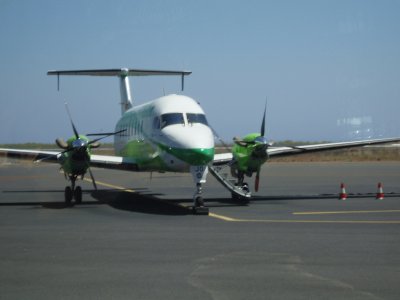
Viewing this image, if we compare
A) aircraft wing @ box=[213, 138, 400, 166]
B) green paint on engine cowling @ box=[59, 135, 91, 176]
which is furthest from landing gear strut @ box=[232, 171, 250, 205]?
green paint on engine cowling @ box=[59, 135, 91, 176]

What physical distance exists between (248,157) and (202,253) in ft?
36.5

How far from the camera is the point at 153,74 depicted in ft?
99.6

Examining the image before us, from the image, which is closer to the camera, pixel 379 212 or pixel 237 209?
pixel 379 212

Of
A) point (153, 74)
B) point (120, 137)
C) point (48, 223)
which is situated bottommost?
point (48, 223)

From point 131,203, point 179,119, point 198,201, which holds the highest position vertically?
point 179,119

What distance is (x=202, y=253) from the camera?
9992 mm

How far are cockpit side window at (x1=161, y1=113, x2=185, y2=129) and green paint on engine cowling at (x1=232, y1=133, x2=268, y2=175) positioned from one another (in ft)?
10.1

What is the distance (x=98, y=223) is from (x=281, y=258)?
6153mm

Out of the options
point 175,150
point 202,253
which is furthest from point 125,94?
point 202,253

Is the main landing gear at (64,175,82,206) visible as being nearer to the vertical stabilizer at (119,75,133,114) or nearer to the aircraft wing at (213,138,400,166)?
the aircraft wing at (213,138,400,166)

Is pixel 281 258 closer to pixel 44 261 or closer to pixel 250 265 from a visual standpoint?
pixel 250 265

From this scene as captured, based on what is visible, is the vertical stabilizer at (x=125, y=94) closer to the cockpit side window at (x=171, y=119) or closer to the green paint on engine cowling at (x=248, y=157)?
the green paint on engine cowling at (x=248, y=157)

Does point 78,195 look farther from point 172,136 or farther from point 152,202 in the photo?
point 172,136

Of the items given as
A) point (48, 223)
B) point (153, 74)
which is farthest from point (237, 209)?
point (153, 74)
